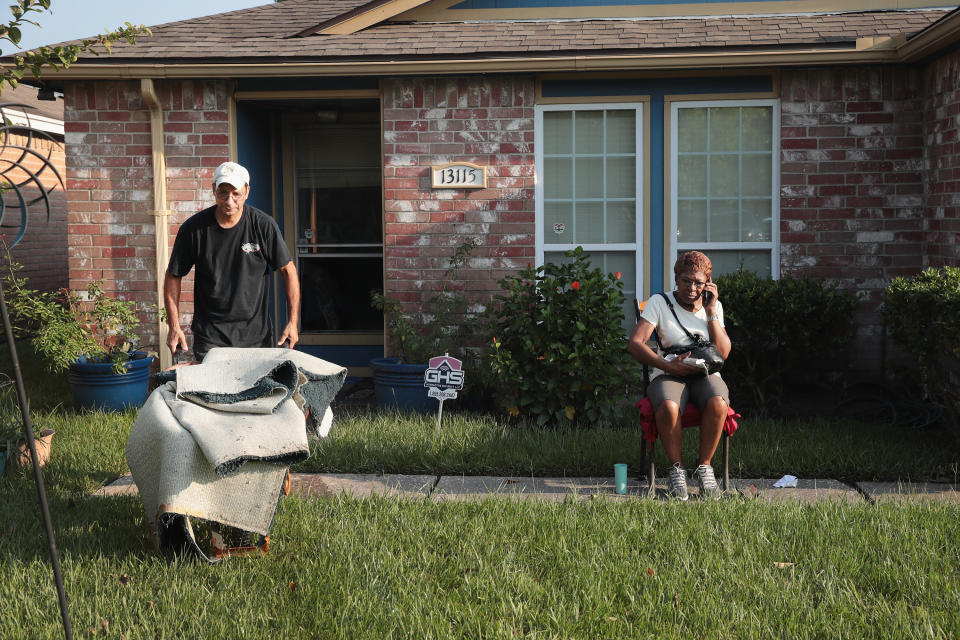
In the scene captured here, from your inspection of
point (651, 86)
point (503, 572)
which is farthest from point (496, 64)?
point (503, 572)

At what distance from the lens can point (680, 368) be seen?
5.29 m

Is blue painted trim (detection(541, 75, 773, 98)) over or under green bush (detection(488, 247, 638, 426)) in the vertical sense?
over

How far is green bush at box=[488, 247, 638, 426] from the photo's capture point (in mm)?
6676

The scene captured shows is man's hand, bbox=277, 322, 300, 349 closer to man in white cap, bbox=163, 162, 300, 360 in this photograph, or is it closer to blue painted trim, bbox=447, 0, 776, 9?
man in white cap, bbox=163, 162, 300, 360

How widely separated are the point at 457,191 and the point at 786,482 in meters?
3.77

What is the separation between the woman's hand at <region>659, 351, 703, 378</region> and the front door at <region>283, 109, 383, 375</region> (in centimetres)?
451

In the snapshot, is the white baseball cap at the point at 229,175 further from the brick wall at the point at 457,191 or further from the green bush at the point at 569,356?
the brick wall at the point at 457,191

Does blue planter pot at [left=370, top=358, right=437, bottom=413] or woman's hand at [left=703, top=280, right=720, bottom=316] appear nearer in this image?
woman's hand at [left=703, top=280, right=720, bottom=316]

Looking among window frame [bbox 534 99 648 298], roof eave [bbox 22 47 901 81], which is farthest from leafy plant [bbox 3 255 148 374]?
window frame [bbox 534 99 648 298]

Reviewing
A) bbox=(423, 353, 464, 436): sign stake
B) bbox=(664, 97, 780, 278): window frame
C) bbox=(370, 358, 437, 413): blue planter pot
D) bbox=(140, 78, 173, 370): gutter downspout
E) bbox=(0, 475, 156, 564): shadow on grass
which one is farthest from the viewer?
bbox=(140, 78, 173, 370): gutter downspout

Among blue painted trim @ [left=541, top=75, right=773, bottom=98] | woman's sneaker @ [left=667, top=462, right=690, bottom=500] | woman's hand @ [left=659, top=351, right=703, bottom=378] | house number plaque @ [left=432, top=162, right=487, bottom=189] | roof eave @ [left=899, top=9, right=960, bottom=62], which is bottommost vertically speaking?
woman's sneaker @ [left=667, top=462, right=690, bottom=500]

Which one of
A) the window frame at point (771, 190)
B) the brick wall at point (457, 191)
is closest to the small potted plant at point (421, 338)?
the brick wall at point (457, 191)

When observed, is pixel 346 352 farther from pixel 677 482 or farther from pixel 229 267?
pixel 677 482

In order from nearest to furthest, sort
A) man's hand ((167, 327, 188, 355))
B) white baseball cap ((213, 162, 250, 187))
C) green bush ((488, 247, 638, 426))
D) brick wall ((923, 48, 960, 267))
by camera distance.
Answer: white baseball cap ((213, 162, 250, 187)) < man's hand ((167, 327, 188, 355)) < green bush ((488, 247, 638, 426)) < brick wall ((923, 48, 960, 267))
